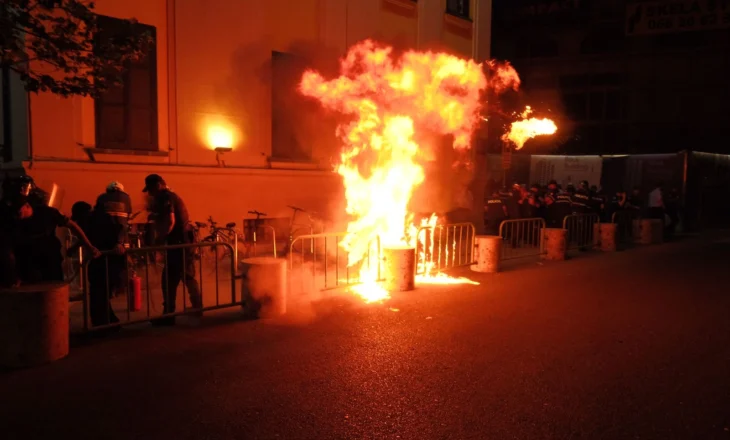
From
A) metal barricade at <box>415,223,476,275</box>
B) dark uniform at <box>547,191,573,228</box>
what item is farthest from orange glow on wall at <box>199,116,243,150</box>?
dark uniform at <box>547,191,573,228</box>

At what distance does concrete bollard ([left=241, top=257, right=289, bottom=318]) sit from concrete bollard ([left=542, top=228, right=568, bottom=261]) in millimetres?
7938

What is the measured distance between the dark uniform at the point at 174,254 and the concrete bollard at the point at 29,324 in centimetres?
156

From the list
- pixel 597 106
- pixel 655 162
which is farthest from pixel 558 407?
pixel 597 106

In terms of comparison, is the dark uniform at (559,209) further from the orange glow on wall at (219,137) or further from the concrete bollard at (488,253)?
the orange glow on wall at (219,137)

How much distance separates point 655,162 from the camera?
23.3m

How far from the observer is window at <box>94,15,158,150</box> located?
1055 centimetres

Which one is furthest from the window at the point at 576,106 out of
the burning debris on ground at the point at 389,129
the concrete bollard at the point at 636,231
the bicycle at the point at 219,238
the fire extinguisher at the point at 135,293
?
the fire extinguisher at the point at 135,293

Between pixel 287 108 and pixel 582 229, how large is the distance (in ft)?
27.8

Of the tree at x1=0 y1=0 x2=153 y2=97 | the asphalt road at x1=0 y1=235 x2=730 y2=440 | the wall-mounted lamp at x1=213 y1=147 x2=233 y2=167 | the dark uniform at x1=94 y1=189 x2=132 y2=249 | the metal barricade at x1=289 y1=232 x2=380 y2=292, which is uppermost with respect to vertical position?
the tree at x1=0 y1=0 x2=153 y2=97

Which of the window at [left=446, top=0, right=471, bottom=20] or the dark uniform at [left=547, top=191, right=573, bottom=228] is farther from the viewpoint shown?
the window at [left=446, top=0, right=471, bottom=20]

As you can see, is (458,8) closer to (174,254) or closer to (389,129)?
(389,129)

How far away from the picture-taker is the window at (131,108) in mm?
10547

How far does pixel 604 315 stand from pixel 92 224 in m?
6.85

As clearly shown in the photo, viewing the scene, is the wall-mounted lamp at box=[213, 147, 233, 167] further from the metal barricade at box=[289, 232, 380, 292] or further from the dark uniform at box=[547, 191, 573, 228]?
the dark uniform at box=[547, 191, 573, 228]
